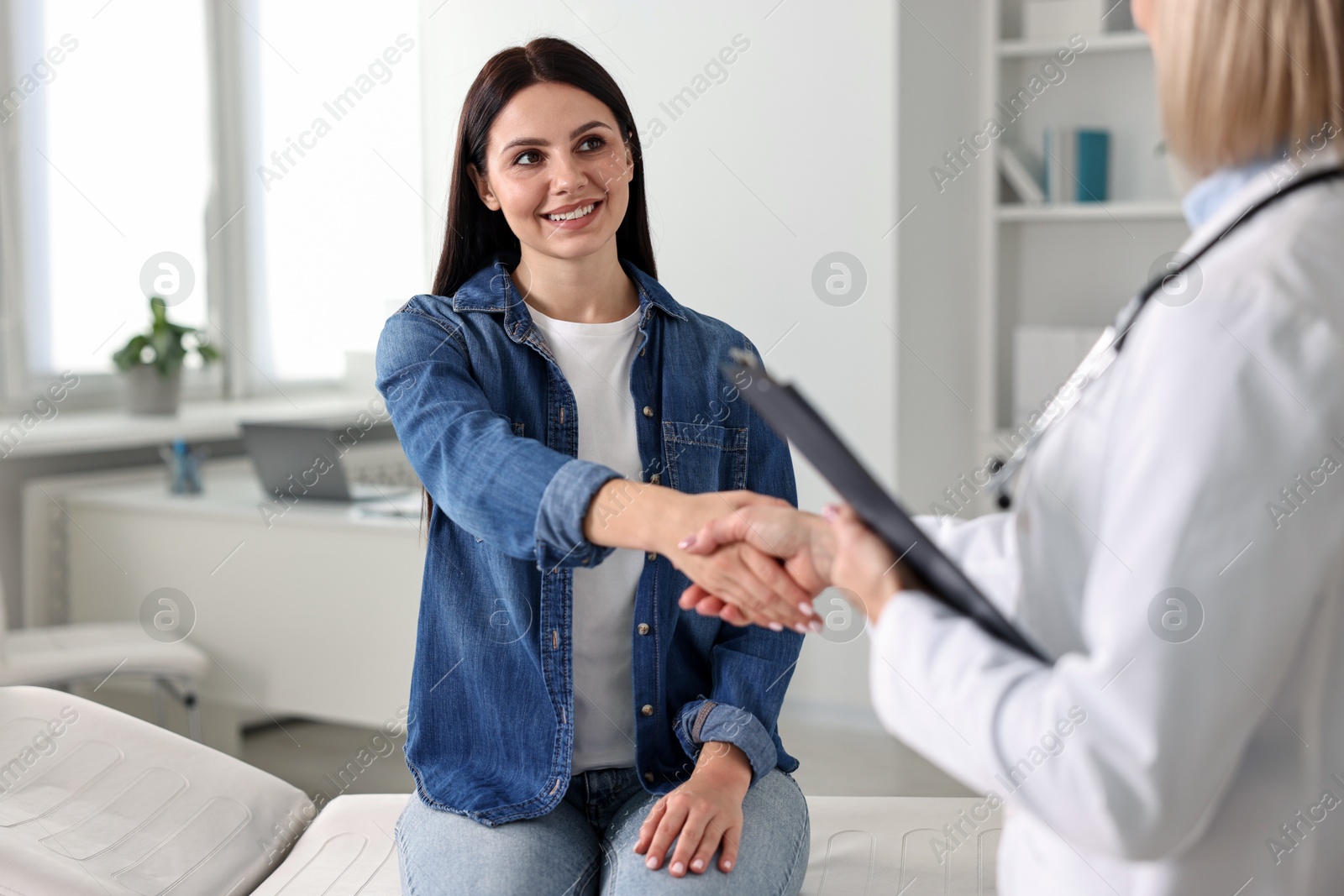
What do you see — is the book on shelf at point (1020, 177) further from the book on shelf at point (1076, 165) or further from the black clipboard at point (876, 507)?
the black clipboard at point (876, 507)

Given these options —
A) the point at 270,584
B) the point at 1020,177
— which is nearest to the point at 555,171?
the point at 270,584

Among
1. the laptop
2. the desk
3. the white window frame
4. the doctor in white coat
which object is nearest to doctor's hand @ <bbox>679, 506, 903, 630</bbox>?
the doctor in white coat

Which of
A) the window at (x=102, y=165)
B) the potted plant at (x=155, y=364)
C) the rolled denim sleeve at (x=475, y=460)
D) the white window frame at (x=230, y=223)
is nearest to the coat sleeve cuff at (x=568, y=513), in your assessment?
the rolled denim sleeve at (x=475, y=460)

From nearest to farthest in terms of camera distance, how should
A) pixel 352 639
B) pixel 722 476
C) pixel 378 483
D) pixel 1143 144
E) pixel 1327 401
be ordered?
pixel 1327 401 < pixel 722 476 < pixel 352 639 < pixel 1143 144 < pixel 378 483

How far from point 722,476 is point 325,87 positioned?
3357mm

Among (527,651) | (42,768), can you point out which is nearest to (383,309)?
(42,768)

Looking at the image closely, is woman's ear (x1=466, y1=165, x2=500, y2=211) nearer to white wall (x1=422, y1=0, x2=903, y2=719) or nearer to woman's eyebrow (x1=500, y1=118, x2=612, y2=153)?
woman's eyebrow (x1=500, y1=118, x2=612, y2=153)

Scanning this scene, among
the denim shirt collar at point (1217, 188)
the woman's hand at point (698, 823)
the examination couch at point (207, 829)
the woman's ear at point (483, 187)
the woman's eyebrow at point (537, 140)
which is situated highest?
the woman's eyebrow at point (537, 140)

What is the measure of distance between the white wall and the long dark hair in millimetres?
1987

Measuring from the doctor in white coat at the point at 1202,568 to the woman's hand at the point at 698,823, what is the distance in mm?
504

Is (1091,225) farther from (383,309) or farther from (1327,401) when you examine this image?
(1327,401)

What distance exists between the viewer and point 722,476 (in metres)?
1.47

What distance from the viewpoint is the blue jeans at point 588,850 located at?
1209 millimetres

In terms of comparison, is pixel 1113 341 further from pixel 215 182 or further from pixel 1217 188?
pixel 215 182
